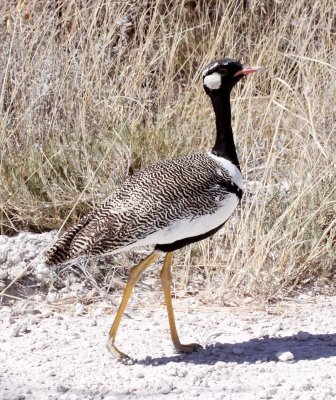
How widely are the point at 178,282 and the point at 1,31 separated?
213 centimetres

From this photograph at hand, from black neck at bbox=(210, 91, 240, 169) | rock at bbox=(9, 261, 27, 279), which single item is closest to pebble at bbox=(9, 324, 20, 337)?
rock at bbox=(9, 261, 27, 279)

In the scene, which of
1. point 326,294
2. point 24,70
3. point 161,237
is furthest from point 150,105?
point 161,237

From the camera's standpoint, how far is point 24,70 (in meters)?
5.60

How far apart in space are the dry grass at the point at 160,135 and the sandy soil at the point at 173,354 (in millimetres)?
255

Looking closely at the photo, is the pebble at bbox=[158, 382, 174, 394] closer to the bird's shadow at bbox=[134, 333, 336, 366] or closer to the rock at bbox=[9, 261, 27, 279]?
the bird's shadow at bbox=[134, 333, 336, 366]

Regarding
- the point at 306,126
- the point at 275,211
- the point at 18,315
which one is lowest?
the point at 18,315

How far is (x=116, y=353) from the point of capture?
12.4ft

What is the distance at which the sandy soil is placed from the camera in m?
3.47

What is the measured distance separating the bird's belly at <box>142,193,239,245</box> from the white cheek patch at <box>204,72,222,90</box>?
20.8 inches

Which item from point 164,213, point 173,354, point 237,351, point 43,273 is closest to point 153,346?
point 173,354

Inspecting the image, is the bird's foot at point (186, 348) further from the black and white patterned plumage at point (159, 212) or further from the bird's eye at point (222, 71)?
the bird's eye at point (222, 71)

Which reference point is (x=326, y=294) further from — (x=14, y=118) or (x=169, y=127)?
(x=14, y=118)

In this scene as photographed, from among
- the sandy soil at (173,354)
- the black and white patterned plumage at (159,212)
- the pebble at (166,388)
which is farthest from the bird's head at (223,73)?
the pebble at (166,388)

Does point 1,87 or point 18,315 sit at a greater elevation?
point 1,87
